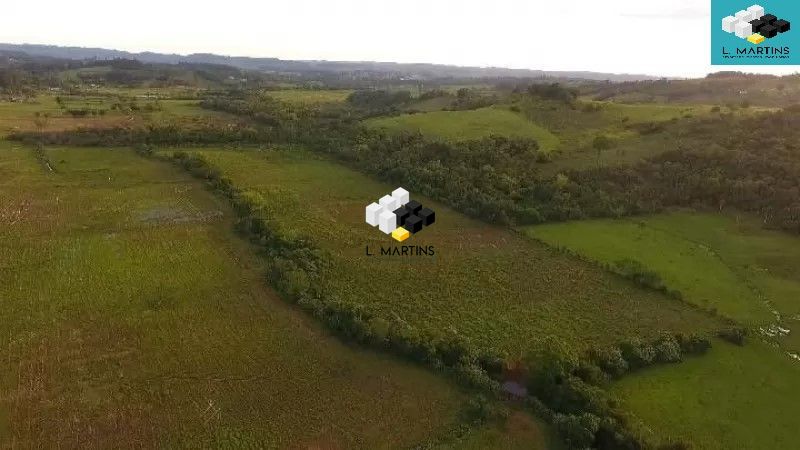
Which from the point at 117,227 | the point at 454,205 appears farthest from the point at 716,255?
the point at 117,227

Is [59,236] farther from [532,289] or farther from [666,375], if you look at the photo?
[666,375]

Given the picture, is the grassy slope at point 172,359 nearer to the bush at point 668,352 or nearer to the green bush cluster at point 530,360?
the green bush cluster at point 530,360

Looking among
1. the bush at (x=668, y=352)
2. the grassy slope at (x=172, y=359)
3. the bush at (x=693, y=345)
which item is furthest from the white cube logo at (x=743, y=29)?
the grassy slope at (x=172, y=359)

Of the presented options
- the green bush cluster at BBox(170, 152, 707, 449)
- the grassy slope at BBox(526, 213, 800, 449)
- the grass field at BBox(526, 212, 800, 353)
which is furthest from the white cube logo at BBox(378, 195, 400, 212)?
the grassy slope at BBox(526, 213, 800, 449)

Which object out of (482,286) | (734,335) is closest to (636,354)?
(734,335)

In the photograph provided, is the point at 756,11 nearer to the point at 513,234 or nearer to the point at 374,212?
the point at 513,234
